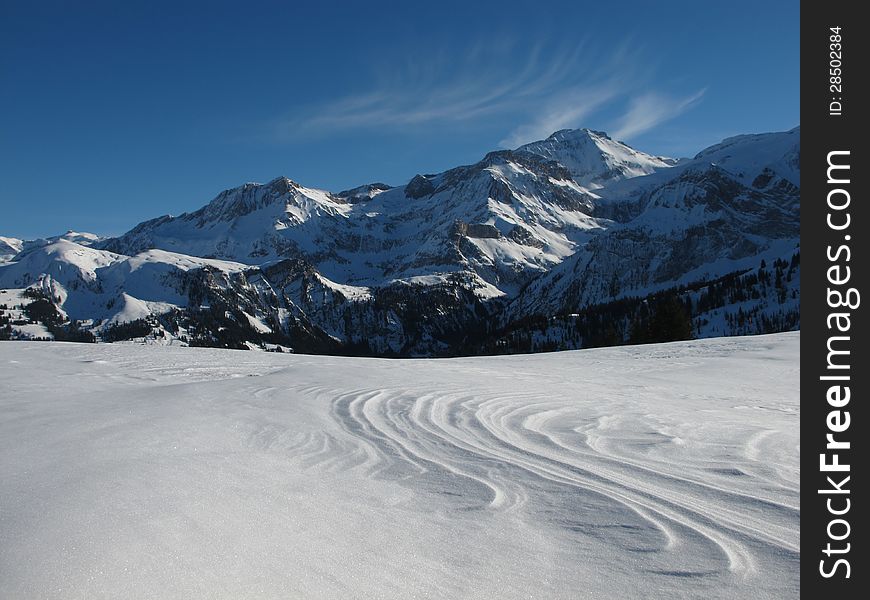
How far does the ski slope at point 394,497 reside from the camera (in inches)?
113

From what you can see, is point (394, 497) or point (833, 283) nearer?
point (394, 497)

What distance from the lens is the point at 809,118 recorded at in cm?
493

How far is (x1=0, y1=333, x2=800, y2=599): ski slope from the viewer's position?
9.43 feet

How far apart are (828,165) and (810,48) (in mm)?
1195

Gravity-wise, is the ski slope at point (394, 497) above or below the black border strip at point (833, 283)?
below

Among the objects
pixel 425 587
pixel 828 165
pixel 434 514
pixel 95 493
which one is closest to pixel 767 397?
pixel 828 165

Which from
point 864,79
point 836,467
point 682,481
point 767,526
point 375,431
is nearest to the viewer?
point 767,526

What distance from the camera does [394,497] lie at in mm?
4277

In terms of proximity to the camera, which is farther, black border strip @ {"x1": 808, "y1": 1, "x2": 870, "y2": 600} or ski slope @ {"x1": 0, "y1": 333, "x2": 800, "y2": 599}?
black border strip @ {"x1": 808, "y1": 1, "x2": 870, "y2": 600}

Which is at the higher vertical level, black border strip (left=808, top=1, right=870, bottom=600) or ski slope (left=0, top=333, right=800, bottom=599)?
black border strip (left=808, top=1, right=870, bottom=600)

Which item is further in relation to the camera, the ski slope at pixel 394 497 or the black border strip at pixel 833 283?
the black border strip at pixel 833 283

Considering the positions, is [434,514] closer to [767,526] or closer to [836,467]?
[767,526]

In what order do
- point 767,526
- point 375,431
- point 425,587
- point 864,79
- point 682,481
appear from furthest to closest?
point 375,431, point 864,79, point 682,481, point 767,526, point 425,587

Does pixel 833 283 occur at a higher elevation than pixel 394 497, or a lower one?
higher
